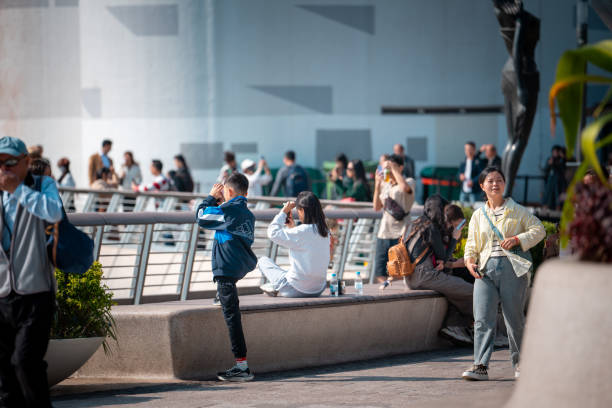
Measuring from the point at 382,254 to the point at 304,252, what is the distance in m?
3.15

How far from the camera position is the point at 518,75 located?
13.9 m

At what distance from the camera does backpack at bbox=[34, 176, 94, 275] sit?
5867mm

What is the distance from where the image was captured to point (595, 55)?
4125mm

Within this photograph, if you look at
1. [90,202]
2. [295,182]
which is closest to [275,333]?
[295,182]

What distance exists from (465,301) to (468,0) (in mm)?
18010

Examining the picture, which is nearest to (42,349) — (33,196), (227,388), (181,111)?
(33,196)

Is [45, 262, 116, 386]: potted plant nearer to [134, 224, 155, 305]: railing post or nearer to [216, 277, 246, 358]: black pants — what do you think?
[216, 277, 246, 358]: black pants

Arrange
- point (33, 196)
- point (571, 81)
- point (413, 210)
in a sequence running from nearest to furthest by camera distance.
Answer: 1. point (571, 81)
2. point (33, 196)
3. point (413, 210)

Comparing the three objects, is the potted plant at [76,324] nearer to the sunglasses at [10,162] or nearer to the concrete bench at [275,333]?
the concrete bench at [275,333]

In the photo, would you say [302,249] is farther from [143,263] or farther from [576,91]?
[576,91]

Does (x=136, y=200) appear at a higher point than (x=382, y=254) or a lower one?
higher

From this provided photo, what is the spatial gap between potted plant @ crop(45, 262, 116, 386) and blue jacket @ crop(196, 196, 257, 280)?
40.4 inches

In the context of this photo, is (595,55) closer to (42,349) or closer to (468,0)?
(42,349)

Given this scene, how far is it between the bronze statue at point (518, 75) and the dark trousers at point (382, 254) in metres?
2.67
